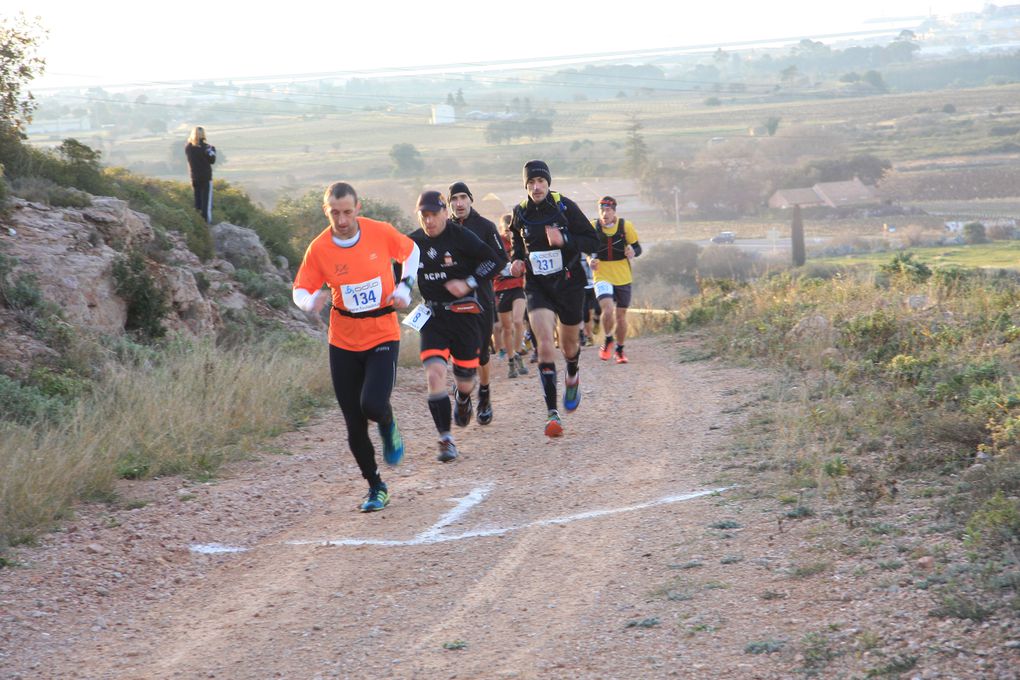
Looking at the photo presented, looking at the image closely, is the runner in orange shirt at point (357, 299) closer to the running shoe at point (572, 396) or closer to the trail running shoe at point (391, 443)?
the trail running shoe at point (391, 443)

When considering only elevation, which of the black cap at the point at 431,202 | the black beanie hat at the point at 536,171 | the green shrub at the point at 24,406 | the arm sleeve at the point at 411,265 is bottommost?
the green shrub at the point at 24,406

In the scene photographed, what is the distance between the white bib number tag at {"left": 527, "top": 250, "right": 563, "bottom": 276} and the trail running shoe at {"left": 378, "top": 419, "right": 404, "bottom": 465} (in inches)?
96.9

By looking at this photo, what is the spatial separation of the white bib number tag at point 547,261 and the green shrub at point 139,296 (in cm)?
639

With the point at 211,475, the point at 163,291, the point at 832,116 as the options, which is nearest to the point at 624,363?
the point at 163,291

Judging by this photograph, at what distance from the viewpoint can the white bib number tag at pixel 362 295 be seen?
7473 millimetres

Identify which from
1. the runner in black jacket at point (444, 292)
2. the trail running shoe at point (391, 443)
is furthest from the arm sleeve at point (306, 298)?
the runner in black jacket at point (444, 292)

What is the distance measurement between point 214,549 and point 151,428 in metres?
2.43

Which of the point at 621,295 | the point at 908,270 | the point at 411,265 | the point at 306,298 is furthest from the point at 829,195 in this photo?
the point at 306,298

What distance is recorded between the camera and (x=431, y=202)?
8.97m

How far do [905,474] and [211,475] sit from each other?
17.3ft

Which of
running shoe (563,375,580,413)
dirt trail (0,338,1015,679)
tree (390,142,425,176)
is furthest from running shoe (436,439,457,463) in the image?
tree (390,142,425,176)

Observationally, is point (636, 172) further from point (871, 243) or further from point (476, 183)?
point (871, 243)

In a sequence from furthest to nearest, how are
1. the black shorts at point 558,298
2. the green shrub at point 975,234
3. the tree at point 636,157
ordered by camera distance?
1. the tree at point 636,157
2. the green shrub at point 975,234
3. the black shorts at point 558,298

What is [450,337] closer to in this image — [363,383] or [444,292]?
[444,292]
